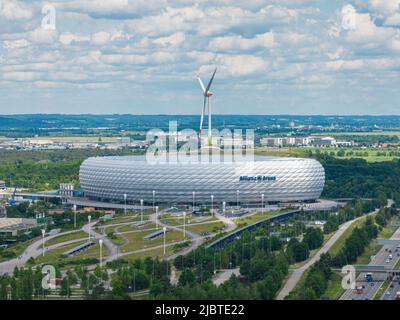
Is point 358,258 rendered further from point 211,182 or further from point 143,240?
Answer: point 211,182

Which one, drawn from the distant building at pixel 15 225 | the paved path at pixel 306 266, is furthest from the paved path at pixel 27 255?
the paved path at pixel 306 266

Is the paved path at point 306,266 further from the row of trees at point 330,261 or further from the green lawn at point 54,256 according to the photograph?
the green lawn at point 54,256

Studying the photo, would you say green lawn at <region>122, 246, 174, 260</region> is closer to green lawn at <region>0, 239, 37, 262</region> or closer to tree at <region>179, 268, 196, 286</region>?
green lawn at <region>0, 239, 37, 262</region>

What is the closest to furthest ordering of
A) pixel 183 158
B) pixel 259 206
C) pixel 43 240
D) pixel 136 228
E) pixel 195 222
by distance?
pixel 43 240
pixel 136 228
pixel 195 222
pixel 259 206
pixel 183 158

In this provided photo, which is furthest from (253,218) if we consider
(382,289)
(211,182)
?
(382,289)

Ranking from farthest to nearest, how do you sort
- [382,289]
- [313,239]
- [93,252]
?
1. [313,239]
2. [93,252]
3. [382,289]
